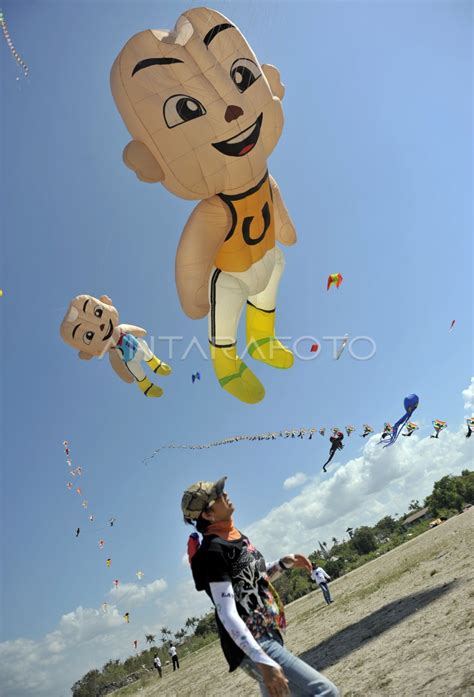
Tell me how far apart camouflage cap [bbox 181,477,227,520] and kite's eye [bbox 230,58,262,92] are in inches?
226

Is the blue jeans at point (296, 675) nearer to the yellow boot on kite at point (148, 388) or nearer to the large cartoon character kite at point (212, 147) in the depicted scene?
the large cartoon character kite at point (212, 147)

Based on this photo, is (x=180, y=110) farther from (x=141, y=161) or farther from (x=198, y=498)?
(x=198, y=498)

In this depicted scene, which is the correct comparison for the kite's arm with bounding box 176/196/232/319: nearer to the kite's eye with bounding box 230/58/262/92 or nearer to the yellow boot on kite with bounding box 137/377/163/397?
the kite's eye with bounding box 230/58/262/92

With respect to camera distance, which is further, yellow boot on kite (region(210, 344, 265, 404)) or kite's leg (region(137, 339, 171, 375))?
→ kite's leg (region(137, 339, 171, 375))

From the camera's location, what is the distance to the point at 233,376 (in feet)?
25.0

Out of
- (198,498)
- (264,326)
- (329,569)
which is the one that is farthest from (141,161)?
(329,569)

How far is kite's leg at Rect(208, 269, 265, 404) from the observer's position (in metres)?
7.35

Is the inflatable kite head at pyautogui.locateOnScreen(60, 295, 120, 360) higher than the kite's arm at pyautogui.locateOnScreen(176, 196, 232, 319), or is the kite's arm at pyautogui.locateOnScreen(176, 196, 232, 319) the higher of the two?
the inflatable kite head at pyautogui.locateOnScreen(60, 295, 120, 360)

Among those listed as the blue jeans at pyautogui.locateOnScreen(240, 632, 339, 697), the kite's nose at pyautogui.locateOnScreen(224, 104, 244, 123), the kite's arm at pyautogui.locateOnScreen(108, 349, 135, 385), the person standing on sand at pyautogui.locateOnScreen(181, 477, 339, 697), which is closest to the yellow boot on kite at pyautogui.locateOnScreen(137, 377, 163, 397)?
the kite's arm at pyautogui.locateOnScreen(108, 349, 135, 385)

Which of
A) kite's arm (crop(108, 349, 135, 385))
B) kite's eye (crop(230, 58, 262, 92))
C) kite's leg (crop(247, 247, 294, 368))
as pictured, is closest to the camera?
kite's eye (crop(230, 58, 262, 92))

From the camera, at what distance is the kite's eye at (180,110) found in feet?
19.9

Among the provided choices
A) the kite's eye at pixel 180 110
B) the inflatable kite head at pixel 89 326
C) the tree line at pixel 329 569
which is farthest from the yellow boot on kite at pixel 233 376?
the tree line at pixel 329 569

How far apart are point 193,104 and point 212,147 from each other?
547mm

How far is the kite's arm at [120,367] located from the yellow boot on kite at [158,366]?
47 cm
